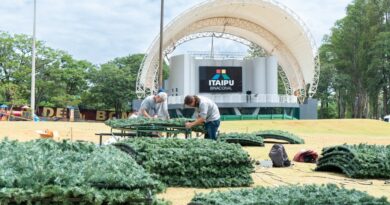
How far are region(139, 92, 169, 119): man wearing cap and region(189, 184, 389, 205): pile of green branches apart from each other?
7.58 meters

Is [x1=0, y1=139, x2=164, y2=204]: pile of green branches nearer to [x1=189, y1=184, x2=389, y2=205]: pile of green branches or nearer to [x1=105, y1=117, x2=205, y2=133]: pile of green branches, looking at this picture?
[x1=189, y1=184, x2=389, y2=205]: pile of green branches

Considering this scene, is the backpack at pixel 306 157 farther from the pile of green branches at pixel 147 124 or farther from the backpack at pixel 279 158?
the pile of green branches at pixel 147 124

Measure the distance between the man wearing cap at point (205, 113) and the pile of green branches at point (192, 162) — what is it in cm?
210

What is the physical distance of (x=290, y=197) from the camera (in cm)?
450

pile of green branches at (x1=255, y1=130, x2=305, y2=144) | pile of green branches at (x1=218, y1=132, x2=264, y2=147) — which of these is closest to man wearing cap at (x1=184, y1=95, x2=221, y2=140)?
pile of green branches at (x1=218, y1=132, x2=264, y2=147)

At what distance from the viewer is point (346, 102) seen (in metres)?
74.3

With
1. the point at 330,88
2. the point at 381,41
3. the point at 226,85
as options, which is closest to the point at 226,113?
the point at 226,85

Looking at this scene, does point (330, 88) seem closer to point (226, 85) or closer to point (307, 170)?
point (226, 85)

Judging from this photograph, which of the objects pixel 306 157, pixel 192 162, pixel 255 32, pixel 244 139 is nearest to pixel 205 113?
pixel 192 162

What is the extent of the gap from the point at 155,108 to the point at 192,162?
17.8ft

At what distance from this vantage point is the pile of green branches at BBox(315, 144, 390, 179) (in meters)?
9.25

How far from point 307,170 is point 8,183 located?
715 cm

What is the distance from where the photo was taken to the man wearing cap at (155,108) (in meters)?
12.4

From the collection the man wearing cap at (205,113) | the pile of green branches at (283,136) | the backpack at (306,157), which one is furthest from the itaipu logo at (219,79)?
the man wearing cap at (205,113)
